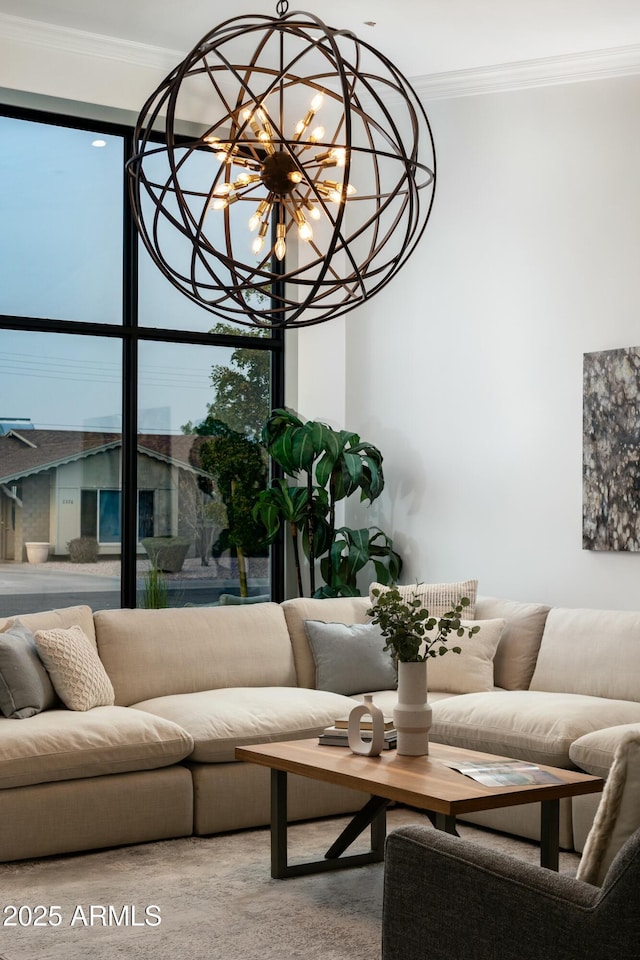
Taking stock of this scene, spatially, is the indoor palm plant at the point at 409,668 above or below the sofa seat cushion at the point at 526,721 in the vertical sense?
above

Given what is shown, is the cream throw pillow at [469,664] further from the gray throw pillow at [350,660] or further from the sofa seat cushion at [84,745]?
the sofa seat cushion at [84,745]

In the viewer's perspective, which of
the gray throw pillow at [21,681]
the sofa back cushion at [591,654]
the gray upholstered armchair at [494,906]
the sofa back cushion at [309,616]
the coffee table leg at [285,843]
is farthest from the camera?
the sofa back cushion at [309,616]

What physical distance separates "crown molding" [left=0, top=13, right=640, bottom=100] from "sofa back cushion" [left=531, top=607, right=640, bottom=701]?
249cm

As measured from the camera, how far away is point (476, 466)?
5.55 metres

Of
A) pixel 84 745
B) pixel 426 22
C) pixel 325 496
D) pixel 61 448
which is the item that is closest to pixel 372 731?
pixel 84 745

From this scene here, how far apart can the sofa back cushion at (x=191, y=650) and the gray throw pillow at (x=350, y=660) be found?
0.16 meters

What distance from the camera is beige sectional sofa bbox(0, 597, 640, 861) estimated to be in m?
3.71

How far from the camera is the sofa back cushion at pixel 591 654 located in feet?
14.1

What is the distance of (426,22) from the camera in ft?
16.3

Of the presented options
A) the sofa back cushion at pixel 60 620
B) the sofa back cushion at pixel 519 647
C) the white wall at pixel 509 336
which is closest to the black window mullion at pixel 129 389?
the sofa back cushion at pixel 60 620

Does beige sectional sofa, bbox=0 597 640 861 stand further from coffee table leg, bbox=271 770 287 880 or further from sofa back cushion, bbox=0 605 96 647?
coffee table leg, bbox=271 770 287 880

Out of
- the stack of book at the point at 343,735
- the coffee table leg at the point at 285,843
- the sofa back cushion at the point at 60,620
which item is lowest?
the coffee table leg at the point at 285,843

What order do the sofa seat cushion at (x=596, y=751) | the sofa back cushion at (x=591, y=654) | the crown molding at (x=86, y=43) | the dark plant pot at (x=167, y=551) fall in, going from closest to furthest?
the sofa seat cushion at (x=596, y=751) → the sofa back cushion at (x=591, y=654) → the crown molding at (x=86, y=43) → the dark plant pot at (x=167, y=551)

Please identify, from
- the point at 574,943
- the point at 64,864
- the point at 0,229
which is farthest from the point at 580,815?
the point at 0,229
